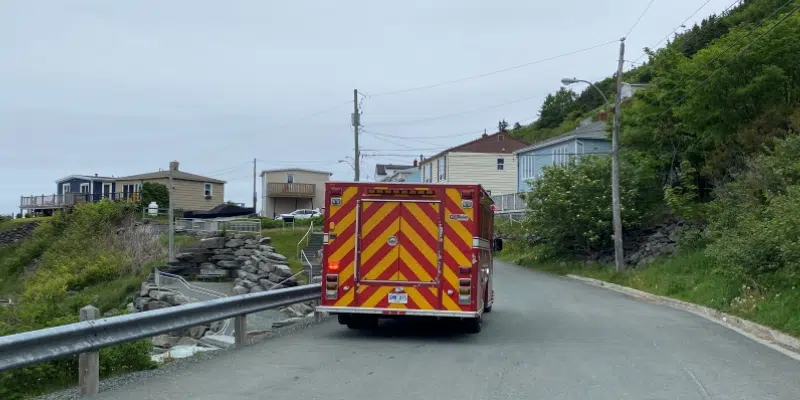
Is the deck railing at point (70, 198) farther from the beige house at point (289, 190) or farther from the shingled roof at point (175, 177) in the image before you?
the beige house at point (289, 190)

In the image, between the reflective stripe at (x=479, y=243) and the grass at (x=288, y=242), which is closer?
the reflective stripe at (x=479, y=243)

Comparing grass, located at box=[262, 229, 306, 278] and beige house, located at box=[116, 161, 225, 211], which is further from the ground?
beige house, located at box=[116, 161, 225, 211]

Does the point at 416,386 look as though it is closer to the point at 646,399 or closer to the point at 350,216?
the point at 646,399

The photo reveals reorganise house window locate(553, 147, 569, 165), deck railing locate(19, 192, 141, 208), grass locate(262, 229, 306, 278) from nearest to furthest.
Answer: grass locate(262, 229, 306, 278), house window locate(553, 147, 569, 165), deck railing locate(19, 192, 141, 208)

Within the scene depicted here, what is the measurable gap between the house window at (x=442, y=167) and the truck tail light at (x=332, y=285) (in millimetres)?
55279

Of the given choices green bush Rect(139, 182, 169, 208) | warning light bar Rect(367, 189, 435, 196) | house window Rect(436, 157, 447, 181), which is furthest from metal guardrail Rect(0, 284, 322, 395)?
house window Rect(436, 157, 447, 181)

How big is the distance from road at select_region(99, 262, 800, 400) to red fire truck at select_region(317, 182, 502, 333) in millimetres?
650

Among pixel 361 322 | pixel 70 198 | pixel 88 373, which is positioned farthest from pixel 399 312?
pixel 70 198

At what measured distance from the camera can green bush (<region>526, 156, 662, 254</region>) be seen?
34906 mm

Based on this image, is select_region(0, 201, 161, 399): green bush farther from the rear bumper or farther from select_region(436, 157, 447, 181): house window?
select_region(436, 157, 447, 181): house window

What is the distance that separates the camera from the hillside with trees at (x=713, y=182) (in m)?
17.5

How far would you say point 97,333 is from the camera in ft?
26.6

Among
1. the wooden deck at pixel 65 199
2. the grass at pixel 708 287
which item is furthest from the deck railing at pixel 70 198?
the grass at pixel 708 287

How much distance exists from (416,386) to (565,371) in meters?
2.24
